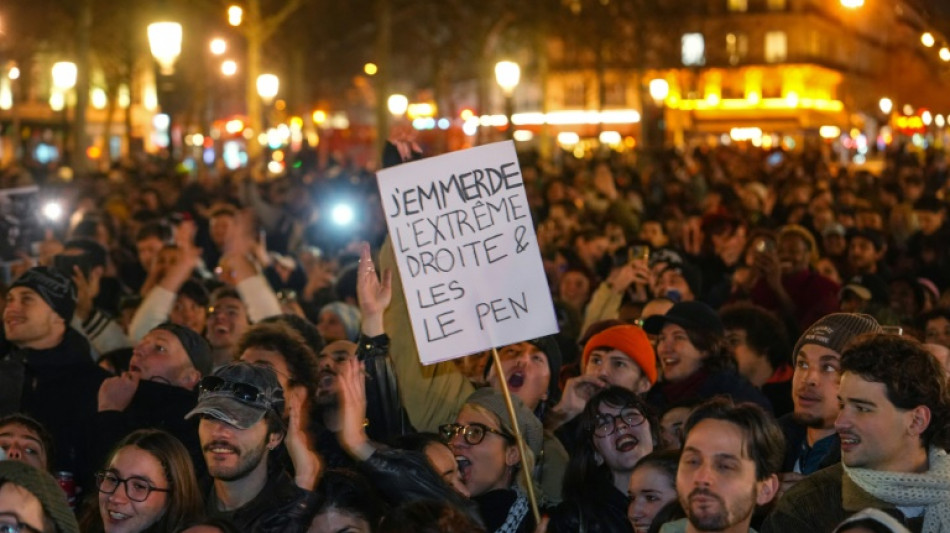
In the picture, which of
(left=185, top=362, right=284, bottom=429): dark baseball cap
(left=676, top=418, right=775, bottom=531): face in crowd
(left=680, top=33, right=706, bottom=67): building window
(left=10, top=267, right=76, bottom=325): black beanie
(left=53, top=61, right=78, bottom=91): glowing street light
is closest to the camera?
(left=676, top=418, right=775, bottom=531): face in crowd

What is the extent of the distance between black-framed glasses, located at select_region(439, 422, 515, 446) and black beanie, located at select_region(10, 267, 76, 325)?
2.74 metres

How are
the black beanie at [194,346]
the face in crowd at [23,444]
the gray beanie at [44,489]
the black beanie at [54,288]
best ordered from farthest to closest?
the black beanie at [54,288]
the black beanie at [194,346]
the face in crowd at [23,444]
the gray beanie at [44,489]

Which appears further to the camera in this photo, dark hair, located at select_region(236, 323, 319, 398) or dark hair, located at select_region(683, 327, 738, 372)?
dark hair, located at select_region(683, 327, 738, 372)

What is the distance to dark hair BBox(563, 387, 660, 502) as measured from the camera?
6.55 m

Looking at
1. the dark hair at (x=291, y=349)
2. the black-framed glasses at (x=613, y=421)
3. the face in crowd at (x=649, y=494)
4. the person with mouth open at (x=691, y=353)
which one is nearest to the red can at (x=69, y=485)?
the dark hair at (x=291, y=349)

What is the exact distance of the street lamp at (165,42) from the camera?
1850 centimetres

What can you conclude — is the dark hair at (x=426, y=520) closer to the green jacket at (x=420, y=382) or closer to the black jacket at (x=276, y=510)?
the black jacket at (x=276, y=510)

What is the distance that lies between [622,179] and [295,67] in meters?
27.4

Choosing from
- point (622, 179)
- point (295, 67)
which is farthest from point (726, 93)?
point (622, 179)

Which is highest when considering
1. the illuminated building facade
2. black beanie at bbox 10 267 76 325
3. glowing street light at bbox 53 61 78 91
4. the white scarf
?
the illuminated building facade

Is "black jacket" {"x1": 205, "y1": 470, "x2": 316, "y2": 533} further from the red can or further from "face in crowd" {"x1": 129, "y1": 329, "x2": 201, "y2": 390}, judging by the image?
"face in crowd" {"x1": 129, "y1": 329, "x2": 201, "y2": 390}

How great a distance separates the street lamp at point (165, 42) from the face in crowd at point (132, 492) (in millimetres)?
13174

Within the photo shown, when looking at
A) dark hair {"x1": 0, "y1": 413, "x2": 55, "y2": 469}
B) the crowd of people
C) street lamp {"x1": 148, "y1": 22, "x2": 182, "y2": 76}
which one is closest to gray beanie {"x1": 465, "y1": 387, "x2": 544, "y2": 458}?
the crowd of people

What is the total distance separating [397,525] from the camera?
461 cm
